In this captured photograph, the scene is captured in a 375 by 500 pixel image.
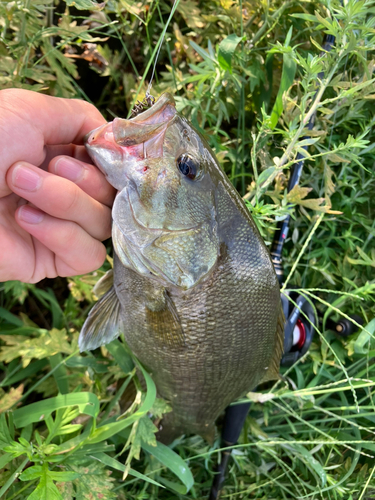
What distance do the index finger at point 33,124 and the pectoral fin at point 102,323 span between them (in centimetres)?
60

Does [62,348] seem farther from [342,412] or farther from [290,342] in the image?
[342,412]

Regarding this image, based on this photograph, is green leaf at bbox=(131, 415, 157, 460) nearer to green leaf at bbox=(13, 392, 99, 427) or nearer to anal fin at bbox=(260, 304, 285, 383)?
green leaf at bbox=(13, 392, 99, 427)

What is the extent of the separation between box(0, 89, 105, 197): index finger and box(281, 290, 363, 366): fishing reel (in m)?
1.24

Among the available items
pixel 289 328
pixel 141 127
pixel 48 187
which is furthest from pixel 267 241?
pixel 48 187

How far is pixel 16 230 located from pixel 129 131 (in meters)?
0.67

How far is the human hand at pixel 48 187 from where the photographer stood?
118cm

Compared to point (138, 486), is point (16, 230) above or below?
above

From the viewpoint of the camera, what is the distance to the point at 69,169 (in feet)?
4.14

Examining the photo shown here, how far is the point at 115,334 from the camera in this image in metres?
1.58

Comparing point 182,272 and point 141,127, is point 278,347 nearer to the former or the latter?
point 182,272

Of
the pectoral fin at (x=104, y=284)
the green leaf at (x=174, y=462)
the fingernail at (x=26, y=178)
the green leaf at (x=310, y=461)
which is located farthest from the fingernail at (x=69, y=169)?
the green leaf at (x=310, y=461)

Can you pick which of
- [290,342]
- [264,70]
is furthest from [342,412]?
[264,70]

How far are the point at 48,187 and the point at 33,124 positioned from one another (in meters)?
0.24

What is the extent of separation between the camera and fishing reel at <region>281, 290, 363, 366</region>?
1802 millimetres
